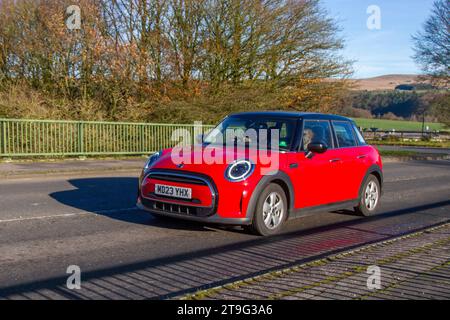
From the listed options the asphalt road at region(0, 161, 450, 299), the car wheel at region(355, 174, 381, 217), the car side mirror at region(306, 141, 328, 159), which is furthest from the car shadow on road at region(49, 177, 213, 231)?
the car wheel at region(355, 174, 381, 217)

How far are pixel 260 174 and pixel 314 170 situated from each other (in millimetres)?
1299

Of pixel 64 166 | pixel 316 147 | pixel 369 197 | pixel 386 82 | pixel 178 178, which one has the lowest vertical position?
pixel 369 197

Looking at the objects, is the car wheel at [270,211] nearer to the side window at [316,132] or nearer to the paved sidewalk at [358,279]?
the side window at [316,132]

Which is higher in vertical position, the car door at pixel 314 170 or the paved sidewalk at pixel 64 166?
the car door at pixel 314 170

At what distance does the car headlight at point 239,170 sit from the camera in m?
6.74

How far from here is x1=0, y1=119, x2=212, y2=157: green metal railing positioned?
56.2ft

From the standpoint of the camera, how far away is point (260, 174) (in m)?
6.89

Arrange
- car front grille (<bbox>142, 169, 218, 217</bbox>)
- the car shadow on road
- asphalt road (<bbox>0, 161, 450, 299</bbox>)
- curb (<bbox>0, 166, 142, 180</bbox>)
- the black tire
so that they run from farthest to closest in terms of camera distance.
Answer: curb (<bbox>0, 166, 142, 180</bbox>), the car shadow on road, the black tire, car front grille (<bbox>142, 169, 218, 217</bbox>), asphalt road (<bbox>0, 161, 450, 299</bbox>)

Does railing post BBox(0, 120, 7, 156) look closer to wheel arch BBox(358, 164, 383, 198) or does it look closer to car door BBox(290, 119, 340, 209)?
car door BBox(290, 119, 340, 209)

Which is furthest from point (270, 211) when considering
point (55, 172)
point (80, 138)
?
point (80, 138)

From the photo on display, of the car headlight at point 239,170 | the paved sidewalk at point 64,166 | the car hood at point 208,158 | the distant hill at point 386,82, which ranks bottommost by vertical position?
the paved sidewalk at point 64,166

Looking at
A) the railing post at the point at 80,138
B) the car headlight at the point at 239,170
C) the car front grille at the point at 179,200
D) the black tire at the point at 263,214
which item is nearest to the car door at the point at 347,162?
the black tire at the point at 263,214

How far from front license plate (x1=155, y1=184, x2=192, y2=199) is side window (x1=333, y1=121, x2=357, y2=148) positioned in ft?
10.4

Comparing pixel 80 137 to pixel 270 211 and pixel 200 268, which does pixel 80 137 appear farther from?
pixel 200 268
